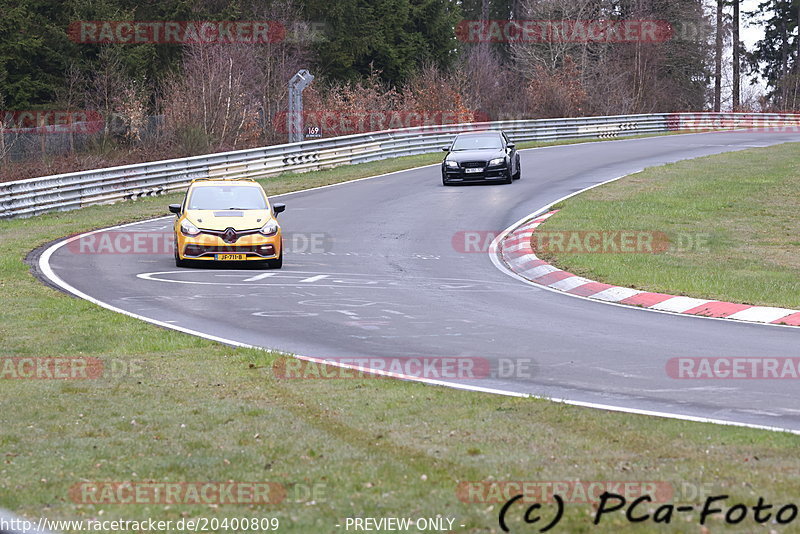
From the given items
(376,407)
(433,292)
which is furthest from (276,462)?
(433,292)

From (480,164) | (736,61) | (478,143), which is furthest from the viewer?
(736,61)

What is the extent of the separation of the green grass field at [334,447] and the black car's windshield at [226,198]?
29.7ft

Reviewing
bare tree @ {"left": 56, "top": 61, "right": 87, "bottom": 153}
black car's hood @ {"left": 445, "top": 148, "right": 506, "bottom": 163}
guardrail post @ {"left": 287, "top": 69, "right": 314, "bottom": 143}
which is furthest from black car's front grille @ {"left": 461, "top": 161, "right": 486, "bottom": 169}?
bare tree @ {"left": 56, "top": 61, "right": 87, "bottom": 153}

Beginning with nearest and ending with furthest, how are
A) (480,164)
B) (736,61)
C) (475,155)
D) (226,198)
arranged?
(226,198), (480,164), (475,155), (736,61)

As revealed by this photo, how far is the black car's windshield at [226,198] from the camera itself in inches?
773

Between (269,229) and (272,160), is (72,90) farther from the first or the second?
(269,229)

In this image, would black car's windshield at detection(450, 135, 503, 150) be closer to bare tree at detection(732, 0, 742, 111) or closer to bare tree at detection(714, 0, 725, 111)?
bare tree at detection(732, 0, 742, 111)

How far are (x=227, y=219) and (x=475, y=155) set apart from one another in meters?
14.5

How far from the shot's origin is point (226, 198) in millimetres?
19953

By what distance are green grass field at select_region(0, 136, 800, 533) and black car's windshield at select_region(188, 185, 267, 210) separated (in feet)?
29.7

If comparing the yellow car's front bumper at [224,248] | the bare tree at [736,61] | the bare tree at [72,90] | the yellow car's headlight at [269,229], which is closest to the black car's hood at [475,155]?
the yellow car's headlight at [269,229]

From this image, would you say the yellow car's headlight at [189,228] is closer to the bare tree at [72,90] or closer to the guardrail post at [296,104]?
the guardrail post at [296,104]

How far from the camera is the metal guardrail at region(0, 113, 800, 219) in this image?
87.5 ft

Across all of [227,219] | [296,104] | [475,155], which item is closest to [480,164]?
[475,155]
